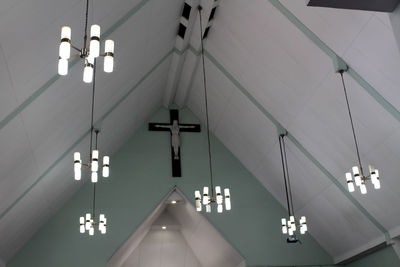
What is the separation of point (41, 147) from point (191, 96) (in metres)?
5.51

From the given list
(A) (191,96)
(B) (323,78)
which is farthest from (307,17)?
(A) (191,96)

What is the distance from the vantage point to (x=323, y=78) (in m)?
8.89

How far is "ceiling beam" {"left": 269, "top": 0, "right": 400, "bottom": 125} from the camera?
806 cm

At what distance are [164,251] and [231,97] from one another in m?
6.72

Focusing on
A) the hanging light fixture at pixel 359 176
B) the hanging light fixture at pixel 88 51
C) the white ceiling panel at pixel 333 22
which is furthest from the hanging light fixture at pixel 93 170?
the hanging light fixture at pixel 359 176

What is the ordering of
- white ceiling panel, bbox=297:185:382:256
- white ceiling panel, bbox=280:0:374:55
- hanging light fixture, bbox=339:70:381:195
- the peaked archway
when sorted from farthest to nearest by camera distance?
1. the peaked archway
2. white ceiling panel, bbox=297:185:382:256
3. hanging light fixture, bbox=339:70:381:195
4. white ceiling panel, bbox=280:0:374:55

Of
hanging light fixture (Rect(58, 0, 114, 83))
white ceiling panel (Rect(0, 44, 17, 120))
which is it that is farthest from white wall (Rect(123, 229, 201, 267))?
hanging light fixture (Rect(58, 0, 114, 83))

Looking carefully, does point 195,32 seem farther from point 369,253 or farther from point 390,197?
point 369,253

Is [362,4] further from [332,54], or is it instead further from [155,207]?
[155,207]

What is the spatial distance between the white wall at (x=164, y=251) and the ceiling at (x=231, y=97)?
4.36m

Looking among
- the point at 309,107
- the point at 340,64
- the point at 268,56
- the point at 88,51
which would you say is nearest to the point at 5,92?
the point at 88,51

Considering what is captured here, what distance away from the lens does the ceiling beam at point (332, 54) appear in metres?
8.06

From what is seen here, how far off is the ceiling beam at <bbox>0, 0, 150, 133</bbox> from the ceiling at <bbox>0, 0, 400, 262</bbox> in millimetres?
25

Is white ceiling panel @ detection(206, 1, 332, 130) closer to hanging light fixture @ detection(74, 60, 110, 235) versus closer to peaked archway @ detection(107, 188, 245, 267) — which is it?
hanging light fixture @ detection(74, 60, 110, 235)
